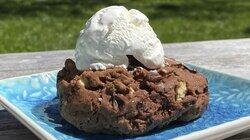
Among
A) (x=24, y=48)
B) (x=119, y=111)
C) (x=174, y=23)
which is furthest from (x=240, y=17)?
(x=119, y=111)

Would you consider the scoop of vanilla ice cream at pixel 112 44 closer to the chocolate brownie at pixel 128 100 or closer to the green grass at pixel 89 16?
the chocolate brownie at pixel 128 100

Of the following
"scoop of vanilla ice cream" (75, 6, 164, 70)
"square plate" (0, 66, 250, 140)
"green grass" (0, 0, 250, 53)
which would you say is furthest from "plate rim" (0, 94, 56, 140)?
"green grass" (0, 0, 250, 53)

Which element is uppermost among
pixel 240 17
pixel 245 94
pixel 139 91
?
pixel 139 91

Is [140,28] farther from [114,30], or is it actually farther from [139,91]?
[139,91]

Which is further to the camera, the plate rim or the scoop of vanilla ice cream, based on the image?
the scoop of vanilla ice cream

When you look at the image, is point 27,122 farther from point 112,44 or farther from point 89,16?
point 89,16

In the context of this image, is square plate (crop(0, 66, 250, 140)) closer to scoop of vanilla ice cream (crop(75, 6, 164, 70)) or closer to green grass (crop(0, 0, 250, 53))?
scoop of vanilla ice cream (crop(75, 6, 164, 70))

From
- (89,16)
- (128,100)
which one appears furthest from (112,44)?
(89,16)
